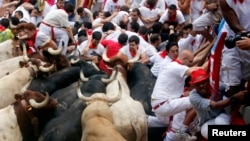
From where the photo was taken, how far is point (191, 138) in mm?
9312

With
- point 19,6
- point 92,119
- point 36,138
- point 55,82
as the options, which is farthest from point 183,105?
point 19,6

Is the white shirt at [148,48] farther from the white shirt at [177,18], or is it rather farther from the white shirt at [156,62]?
the white shirt at [177,18]

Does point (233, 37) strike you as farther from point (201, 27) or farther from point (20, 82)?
point (20, 82)

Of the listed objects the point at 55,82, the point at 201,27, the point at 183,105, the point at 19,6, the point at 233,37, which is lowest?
the point at 19,6

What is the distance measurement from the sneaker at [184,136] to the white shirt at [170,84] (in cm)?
52

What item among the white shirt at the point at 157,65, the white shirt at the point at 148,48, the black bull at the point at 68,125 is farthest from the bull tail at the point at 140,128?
the white shirt at the point at 148,48

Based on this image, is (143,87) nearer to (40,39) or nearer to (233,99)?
(40,39)

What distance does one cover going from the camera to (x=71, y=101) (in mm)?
10422

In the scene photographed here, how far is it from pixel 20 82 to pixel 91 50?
3.59m

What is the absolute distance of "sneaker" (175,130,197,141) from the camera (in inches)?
367

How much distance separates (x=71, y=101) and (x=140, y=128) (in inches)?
60.6

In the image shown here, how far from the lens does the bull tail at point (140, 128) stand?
9.27 m

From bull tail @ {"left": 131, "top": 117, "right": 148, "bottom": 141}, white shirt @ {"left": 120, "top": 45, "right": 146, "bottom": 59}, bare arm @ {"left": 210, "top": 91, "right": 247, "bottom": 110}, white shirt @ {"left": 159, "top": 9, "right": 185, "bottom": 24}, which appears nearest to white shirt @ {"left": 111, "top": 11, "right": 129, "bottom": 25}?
white shirt @ {"left": 159, "top": 9, "right": 185, "bottom": 24}

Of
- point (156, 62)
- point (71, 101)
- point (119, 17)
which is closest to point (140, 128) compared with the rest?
point (71, 101)
